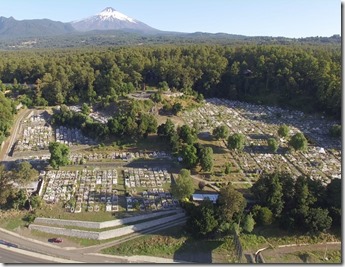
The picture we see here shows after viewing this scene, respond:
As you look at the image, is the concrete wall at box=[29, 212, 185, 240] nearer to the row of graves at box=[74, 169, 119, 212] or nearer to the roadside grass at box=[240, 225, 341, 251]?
the row of graves at box=[74, 169, 119, 212]

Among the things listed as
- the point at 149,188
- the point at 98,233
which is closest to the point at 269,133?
the point at 149,188

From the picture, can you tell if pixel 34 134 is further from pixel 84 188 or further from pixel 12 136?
pixel 84 188

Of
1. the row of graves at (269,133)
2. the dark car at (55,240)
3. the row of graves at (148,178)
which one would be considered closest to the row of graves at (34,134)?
the row of graves at (148,178)

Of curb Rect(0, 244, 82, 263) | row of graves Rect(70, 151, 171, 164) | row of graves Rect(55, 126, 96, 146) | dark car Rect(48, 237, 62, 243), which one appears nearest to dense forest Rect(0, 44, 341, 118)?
row of graves Rect(55, 126, 96, 146)

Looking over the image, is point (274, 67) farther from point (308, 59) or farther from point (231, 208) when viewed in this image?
point (231, 208)

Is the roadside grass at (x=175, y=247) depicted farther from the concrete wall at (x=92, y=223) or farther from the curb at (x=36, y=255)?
the curb at (x=36, y=255)

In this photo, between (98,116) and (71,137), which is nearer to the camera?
(71,137)
